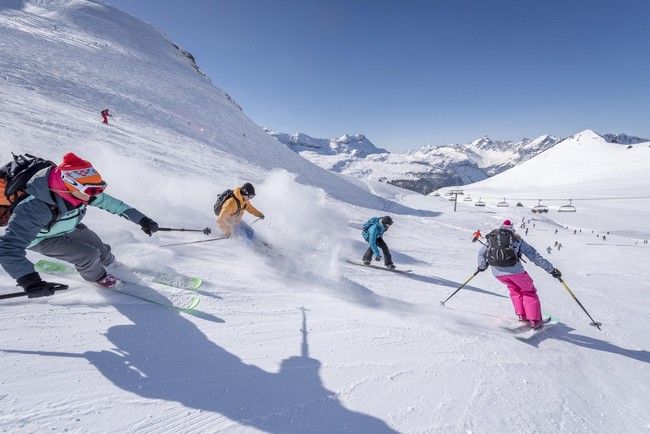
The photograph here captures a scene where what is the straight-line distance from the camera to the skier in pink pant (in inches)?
211

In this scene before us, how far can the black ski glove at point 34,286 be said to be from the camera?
9.56 ft

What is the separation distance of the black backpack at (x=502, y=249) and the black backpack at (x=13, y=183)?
6587mm

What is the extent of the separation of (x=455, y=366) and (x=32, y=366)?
430 centimetres

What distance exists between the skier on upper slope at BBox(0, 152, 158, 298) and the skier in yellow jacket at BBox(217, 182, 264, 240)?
3282mm

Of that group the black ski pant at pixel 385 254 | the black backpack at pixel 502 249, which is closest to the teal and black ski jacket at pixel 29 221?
the black backpack at pixel 502 249

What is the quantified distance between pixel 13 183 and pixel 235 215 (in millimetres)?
4612

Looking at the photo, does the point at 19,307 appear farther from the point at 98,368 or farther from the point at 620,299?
the point at 620,299

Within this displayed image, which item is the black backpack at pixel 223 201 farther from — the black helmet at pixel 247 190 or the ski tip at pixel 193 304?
the ski tip at pixel 193 304

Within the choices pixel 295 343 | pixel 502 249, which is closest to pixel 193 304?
pixel 295 343

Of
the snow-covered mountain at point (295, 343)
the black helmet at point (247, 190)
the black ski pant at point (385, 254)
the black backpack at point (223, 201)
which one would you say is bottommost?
the snow-covered mountain at point (295, 343)

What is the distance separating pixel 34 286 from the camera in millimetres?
2957

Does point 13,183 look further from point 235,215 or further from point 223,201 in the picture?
point 223,201

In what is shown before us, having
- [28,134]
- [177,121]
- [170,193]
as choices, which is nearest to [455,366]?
[170,193]

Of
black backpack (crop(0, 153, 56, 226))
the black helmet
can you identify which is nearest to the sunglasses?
black backpack (crop(0, 153, 56, 226))
